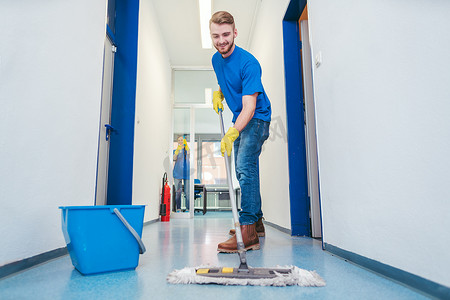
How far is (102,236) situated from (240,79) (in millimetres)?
1108

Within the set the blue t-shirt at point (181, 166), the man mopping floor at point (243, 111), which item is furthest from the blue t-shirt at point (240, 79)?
the blue t-shirt at point (181, 166)

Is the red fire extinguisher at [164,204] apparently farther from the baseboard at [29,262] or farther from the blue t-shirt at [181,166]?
the baseboard at [29,262]

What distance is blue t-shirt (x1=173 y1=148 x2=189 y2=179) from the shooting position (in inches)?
208

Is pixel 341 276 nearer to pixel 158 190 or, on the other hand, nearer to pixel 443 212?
pixel 443 212

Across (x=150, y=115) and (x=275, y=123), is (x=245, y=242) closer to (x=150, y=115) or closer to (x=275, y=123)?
(x=275, y=123)

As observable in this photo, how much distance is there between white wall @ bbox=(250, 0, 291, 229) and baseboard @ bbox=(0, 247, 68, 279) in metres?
1.63

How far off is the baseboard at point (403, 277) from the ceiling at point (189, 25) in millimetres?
3590

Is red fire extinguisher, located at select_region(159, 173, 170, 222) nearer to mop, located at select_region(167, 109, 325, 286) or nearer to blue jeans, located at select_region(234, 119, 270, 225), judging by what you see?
blue jeans, located at select_region(234, 119, 270, 225)

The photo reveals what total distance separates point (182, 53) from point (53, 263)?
451 centimetres

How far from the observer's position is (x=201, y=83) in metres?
5.67

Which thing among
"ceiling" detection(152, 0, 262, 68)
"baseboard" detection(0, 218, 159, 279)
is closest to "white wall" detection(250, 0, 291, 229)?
"ceiling" detection(152, 0, 262, 68)

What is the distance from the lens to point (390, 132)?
0.99 m

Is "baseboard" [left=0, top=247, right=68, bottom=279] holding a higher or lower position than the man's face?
lower

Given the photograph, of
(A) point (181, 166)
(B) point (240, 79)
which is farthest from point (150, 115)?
(B) point (240, 79)
